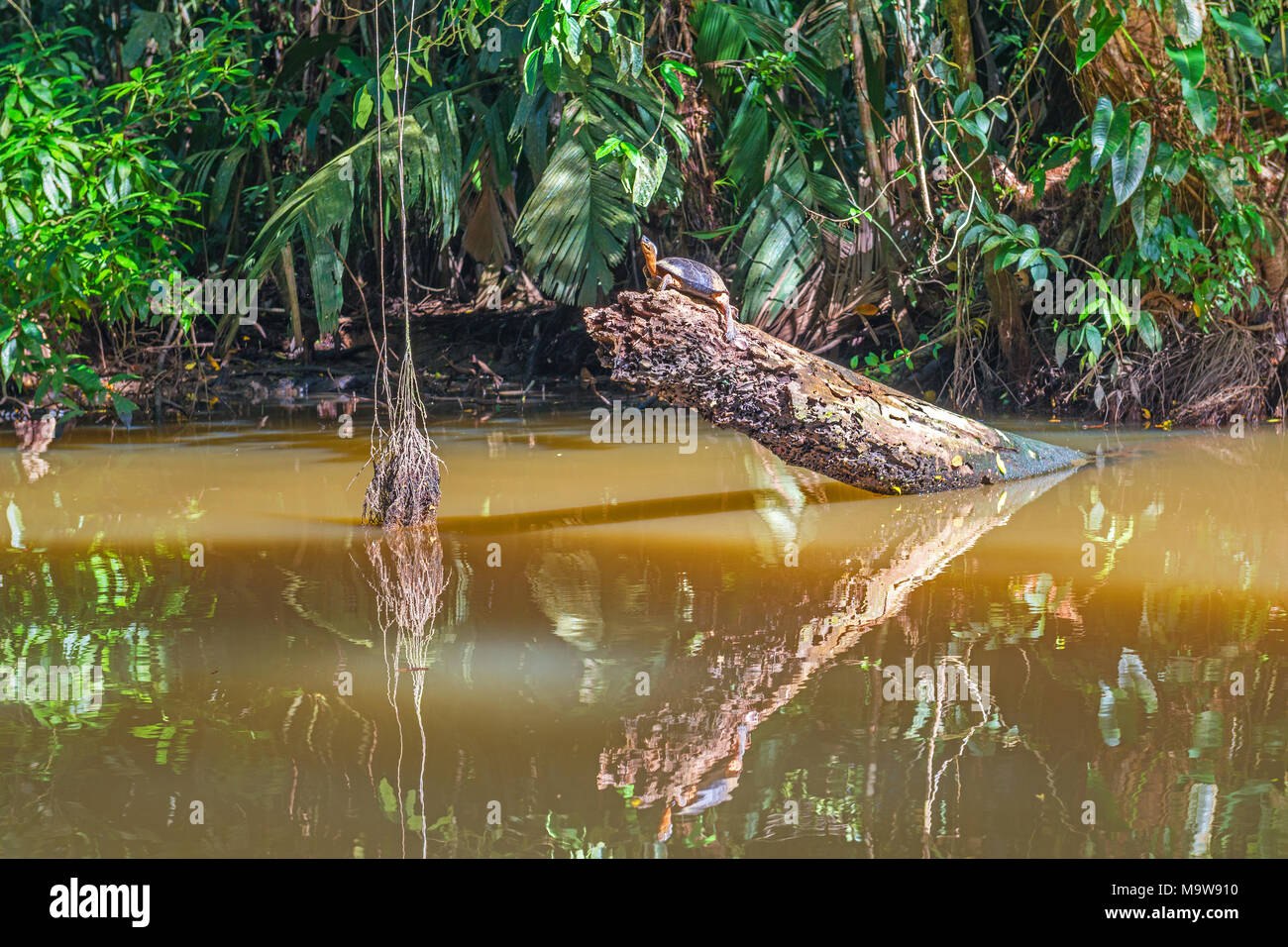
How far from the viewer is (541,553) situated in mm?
3775

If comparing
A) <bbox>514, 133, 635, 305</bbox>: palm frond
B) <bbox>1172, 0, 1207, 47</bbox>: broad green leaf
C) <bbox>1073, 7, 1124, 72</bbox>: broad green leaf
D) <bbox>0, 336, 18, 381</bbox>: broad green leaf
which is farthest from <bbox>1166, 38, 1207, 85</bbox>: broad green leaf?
<bbox>0, 336, 18, 381</bbox>: broad green leaf

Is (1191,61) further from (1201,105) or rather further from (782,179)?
(782,179)

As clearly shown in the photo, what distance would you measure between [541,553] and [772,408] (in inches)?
43.1

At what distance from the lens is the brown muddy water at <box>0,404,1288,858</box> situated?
1.91 meters

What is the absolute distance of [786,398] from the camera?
4449 mm

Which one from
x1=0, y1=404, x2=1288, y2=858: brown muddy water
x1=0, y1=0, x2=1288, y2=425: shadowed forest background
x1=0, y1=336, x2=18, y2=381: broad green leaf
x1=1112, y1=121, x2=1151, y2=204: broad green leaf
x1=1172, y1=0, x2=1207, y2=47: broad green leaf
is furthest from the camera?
x1=0, y1=336, x2=18, y2=381: broad green leaf

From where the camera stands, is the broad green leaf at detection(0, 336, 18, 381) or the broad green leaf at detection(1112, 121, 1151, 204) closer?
the broad green leaf at detection(1112, 121, 1151, 204)

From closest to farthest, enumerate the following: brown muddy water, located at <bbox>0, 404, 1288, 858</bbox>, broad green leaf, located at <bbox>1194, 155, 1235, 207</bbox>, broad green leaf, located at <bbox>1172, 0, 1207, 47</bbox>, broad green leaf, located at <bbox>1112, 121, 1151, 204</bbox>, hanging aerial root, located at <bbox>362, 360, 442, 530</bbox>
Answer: brown muddy water, located at <bbox>0, 404, 1288, 858</bbox> < hanging aerial root, located at <bbox>362, 360, 442, 530</bbox> < broad green leaf, located at <bbox>1172, 0, 1207, 47</bbox> < broad green leaf, located at <bbox>1112, 121, 1151, 204</bbox> < broad green leaf, located at <bbox>1194, 155, 1235, 207</bbox>

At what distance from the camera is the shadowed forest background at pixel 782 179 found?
5.83 meters

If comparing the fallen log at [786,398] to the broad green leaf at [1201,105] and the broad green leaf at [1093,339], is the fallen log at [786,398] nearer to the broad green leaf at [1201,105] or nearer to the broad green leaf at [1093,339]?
the broad green leaf at [1201,105]

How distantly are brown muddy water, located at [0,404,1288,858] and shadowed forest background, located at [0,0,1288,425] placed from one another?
72.8 inches

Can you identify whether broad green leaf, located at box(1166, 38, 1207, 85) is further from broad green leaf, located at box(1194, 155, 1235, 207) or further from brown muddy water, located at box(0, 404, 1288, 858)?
brown muddy water, located at box(0, 404, 1288, 858)
